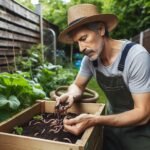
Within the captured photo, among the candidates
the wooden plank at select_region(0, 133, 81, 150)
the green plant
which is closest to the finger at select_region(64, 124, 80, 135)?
the wooden plank at select_region(0, 133, 81, 150)

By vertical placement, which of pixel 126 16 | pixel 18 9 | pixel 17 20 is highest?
pixel 126 16

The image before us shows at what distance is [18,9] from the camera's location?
18.7 feet

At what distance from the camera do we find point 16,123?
6.25 feet

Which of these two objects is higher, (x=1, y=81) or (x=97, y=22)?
(x=97, y=22)

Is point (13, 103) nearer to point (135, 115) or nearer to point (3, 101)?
point (3, 101)

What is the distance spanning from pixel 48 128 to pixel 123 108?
59 cm

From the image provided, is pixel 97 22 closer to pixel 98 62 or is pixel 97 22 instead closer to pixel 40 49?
pixel 98 62

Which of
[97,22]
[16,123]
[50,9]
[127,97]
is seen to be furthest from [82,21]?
[50,9]

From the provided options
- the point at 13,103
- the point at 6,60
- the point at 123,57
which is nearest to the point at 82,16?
the point at 123,57

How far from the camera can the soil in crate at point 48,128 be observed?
5.74 ft

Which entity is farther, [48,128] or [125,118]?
[48,128]

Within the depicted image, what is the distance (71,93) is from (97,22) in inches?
24.2

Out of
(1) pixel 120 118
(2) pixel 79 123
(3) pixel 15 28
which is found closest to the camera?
(2) pixel 79 123

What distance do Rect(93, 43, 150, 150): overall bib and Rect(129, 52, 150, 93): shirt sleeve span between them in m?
0.10
